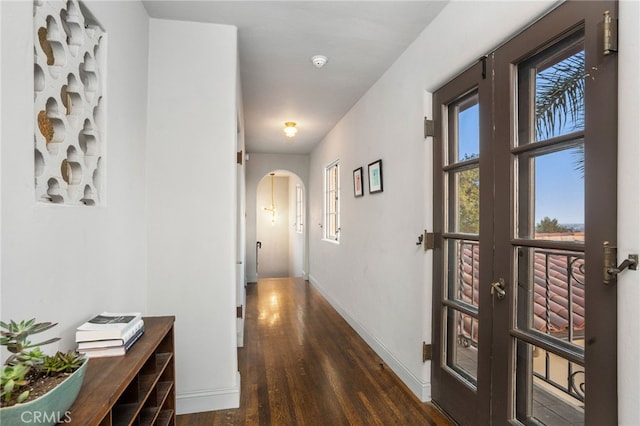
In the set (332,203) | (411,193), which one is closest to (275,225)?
(332,203)

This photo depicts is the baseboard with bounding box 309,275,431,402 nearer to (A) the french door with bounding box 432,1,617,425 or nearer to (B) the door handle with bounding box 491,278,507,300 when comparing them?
(A) the french door with bounding box 432,1,617,425

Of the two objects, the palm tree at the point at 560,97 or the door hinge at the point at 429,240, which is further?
the door hinge at the point at 429,240

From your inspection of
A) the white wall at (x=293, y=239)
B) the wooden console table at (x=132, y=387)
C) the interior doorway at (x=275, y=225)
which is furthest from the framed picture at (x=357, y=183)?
the interior doorway at (x=275, y=225)

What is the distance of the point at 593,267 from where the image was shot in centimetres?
113

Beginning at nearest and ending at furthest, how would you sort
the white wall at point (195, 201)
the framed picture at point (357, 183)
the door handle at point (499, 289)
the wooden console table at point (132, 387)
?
the wooden console table at point (132, 387) → the door handle at point (499, 289) → the white wall at point (195, 201) → the framed picture at point (357, 183)

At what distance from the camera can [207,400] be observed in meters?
2.06

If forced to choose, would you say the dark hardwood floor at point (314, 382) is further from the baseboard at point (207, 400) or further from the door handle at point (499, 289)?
the door handle at point (499, 289)

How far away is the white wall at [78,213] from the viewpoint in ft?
2.86

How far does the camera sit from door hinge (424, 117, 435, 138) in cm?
212

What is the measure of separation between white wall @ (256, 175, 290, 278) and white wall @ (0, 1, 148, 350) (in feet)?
22.7

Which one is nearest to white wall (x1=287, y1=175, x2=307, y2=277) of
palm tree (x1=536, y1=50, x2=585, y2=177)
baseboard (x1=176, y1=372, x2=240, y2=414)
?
baseboard (x1=176, y1=372, x2=240, y2=414)

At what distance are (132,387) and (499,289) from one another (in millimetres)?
1624

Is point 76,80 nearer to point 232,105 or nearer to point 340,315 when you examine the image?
point 232,105

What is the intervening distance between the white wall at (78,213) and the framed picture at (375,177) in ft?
6.17
